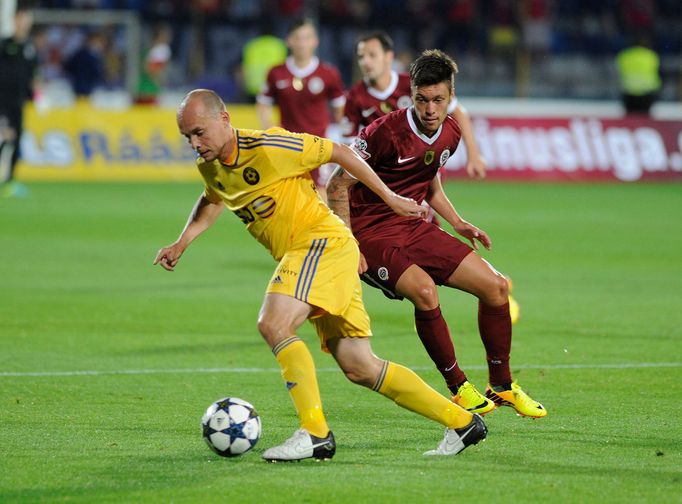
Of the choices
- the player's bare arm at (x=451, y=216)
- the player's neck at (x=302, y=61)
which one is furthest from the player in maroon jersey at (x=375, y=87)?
the player's bare arm at (x=451, y=216)

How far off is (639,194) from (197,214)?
1701 cm

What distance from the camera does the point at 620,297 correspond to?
1131cm

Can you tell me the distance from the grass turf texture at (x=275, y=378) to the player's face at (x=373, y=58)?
6.23ft

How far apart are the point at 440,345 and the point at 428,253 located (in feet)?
1.53

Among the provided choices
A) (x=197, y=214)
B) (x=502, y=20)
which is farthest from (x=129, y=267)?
(x=502, y=20)

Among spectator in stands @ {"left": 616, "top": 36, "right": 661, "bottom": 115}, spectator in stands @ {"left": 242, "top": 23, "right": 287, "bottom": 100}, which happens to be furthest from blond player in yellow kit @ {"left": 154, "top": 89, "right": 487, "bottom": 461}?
spectator in stands @ {"left": 616, "top": 36, "right": 661, "bottom": 115}

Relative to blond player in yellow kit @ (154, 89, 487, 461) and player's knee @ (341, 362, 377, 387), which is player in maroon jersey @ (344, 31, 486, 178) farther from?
player's knee @ (341, 362, 377, 387)

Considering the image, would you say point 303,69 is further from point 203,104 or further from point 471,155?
point 203,104

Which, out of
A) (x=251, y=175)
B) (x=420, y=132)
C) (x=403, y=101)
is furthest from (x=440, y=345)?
(x=403, y=101)

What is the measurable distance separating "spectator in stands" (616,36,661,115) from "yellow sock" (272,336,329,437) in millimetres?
21191

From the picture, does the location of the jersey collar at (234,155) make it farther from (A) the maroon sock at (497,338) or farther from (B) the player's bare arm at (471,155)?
(B) the player's bare arm at (471,155)

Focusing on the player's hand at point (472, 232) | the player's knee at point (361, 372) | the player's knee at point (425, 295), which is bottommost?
the player's knee at point (361, 372)

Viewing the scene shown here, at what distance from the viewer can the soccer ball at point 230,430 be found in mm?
5465

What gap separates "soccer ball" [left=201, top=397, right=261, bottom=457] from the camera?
17.9 ft
